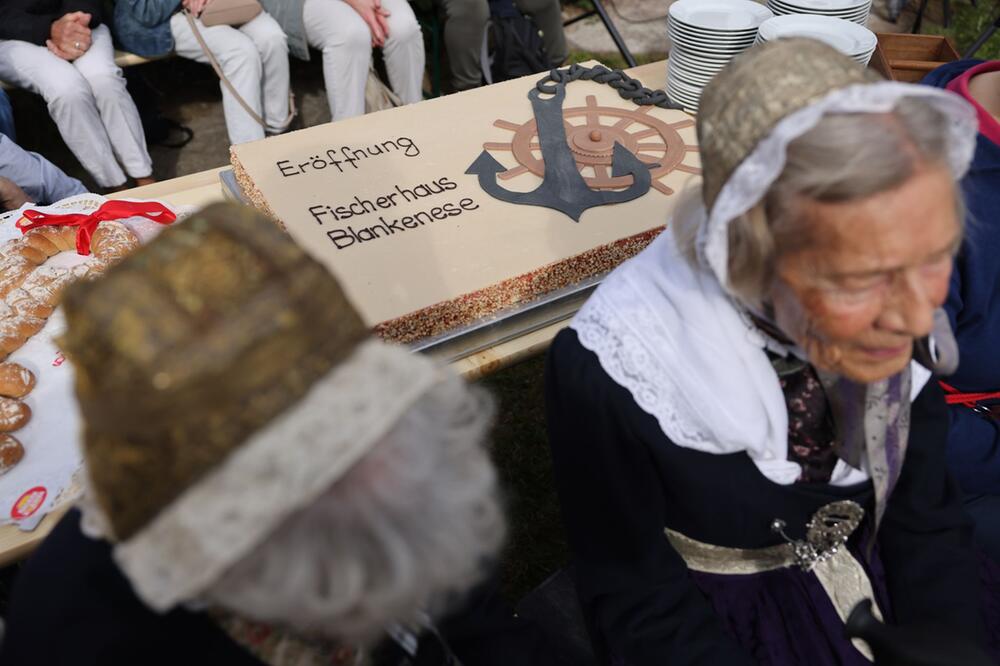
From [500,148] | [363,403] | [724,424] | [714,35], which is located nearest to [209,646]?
[363,403]

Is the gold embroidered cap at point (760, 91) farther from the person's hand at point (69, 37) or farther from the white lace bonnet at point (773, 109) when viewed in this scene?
the person's hand at point (69, 37)

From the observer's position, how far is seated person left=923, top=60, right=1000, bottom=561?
181 cm

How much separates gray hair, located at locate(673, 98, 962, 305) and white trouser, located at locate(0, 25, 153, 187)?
3.75 metres

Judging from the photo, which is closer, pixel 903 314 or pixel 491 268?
pixel 903 314

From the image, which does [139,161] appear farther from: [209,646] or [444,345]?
[209,646]

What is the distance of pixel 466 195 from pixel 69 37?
9.44 feet

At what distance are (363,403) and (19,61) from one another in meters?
3.97

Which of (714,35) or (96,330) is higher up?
(96,330)

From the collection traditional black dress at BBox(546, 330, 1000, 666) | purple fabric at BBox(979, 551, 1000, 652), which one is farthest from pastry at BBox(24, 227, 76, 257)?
purple fabric at BBox(979, 551, 1000, 652)

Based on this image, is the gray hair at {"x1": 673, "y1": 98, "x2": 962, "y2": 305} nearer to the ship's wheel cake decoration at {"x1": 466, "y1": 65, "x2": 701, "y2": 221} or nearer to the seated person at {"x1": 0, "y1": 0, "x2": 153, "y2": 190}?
the ship's wheel cake decoration at {"x1": 466, "y1": 65, "x2": 701, "y2": 221}

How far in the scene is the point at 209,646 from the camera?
104cm

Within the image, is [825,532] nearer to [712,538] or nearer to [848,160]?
[712,538]

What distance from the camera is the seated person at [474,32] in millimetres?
4590

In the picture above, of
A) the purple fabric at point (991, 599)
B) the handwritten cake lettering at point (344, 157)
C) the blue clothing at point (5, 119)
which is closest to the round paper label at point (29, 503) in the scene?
the handwritten cake lettering at point (344, 157)
